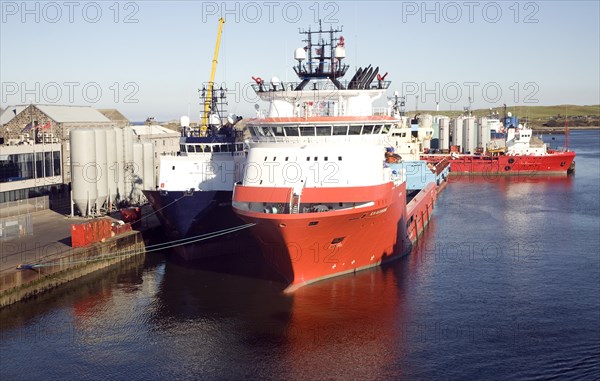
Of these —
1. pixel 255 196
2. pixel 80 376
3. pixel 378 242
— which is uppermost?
pixel 255 196

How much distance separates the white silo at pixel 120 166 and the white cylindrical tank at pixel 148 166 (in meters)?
2.81

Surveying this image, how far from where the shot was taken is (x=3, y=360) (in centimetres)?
2225

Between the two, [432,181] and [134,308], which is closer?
[134,308]

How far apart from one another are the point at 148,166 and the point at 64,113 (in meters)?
12.1

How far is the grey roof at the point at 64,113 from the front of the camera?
173ft

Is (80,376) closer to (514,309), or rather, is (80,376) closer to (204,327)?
(204,327)

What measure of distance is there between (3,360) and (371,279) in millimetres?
16260

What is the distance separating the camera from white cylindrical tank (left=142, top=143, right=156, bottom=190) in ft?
157

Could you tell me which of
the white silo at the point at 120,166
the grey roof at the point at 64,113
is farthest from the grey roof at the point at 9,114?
the white silo at the point at 120,166

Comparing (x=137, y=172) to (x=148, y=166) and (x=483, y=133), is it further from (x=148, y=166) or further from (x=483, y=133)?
(x=483, y=133)

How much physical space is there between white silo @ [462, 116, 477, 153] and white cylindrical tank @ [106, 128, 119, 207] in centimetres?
6725

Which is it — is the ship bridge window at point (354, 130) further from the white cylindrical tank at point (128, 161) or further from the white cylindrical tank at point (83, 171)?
the white cylindrical tank at point (128, 161)

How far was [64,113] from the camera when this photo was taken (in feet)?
181

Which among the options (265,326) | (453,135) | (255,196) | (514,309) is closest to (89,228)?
(255,196)
